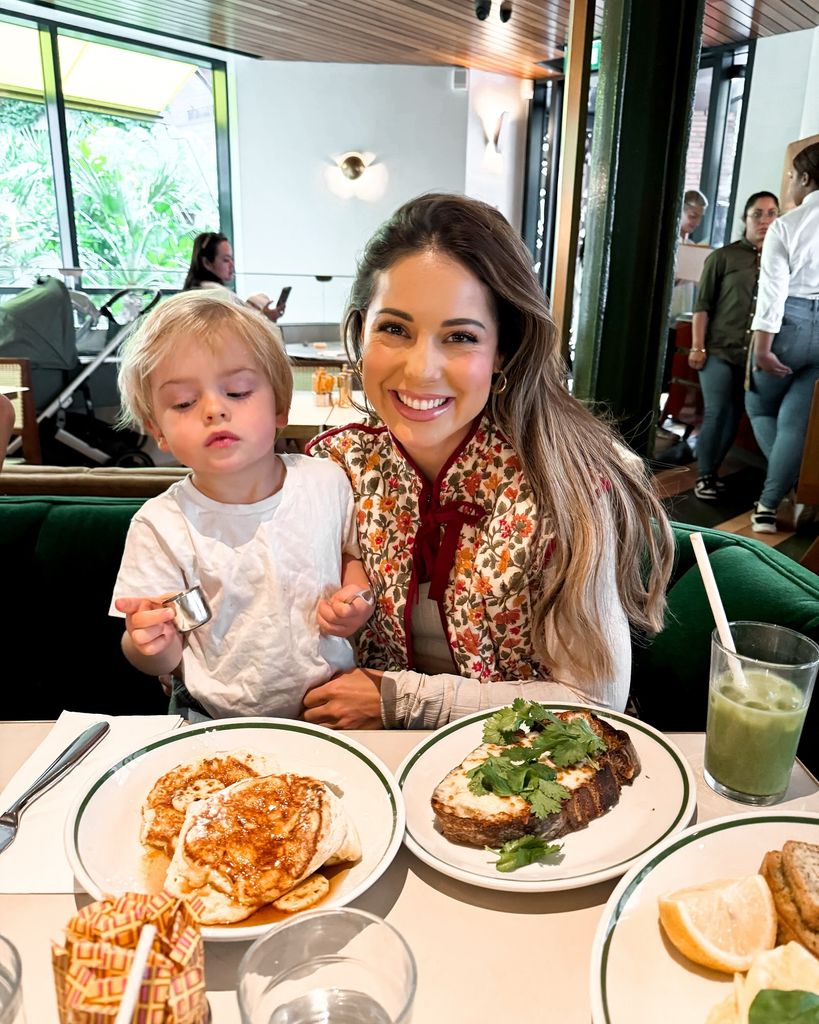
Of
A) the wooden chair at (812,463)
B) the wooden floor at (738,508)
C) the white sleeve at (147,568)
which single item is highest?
the white sleeve at (147,568)

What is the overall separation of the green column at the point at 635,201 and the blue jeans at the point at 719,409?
308 cm

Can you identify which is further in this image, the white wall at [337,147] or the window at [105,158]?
the white wall at [337,147]

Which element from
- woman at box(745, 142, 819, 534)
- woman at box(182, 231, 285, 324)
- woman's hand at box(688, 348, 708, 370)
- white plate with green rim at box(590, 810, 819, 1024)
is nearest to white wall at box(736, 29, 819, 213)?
woman's hand at box(688, 348, 708, 370)

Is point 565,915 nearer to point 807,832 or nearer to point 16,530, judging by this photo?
point 807,832

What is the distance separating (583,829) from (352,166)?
1025 cm

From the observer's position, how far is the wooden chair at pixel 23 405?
4531mm

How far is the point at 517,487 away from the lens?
145 cm

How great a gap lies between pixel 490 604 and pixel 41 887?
846mm

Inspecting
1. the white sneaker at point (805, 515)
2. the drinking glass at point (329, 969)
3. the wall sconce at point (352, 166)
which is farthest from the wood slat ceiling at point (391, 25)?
the drinking glass at point (329, 969)

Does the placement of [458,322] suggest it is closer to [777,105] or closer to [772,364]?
[772,364]

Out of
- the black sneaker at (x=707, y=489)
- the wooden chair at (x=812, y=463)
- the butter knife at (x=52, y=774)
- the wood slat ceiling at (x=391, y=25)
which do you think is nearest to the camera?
the butter knife at (x=52, y=774)

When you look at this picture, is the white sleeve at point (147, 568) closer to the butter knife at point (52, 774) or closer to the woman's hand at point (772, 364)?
the butter knife at point (52, 774)

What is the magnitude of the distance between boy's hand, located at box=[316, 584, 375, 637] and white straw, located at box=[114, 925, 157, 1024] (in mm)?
788

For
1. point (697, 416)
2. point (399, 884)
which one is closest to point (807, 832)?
point (399, 884)
